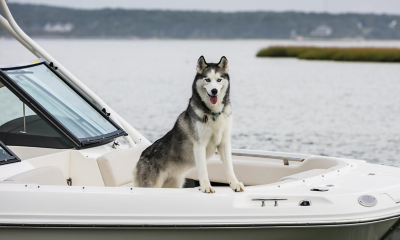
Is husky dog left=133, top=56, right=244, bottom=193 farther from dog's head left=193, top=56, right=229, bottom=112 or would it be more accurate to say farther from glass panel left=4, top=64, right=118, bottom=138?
glass panel left=4, top=64, right=118, bottom=138

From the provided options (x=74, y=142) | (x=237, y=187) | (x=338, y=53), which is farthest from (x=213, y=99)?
(x=338, y=53)

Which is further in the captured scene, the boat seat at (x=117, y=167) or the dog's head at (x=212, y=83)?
the boat seat at (x=117, y=167)

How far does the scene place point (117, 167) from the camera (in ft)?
16.0

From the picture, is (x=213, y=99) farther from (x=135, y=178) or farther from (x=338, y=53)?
(x=338, y=53)

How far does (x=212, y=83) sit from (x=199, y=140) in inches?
15.4

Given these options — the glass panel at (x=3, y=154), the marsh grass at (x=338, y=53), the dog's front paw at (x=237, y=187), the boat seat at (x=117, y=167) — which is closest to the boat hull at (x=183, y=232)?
the dog's front paw at (x=237, y=187)

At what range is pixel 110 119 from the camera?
5.56 m

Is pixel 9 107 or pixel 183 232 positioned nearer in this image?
pixel 183 232

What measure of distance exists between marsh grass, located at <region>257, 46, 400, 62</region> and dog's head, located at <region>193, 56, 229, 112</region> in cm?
2934

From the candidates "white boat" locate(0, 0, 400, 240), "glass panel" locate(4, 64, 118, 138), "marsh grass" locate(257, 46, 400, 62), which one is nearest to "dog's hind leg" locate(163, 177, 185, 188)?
"white boat" locate(0, 0, 400, 240)

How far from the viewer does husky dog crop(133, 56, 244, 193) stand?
4.02 metres

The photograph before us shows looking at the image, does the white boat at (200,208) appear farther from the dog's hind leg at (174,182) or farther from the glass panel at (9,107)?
the glass panel at (9,107)

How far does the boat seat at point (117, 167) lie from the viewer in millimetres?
4840

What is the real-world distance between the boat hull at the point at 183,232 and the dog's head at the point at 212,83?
0.75m
